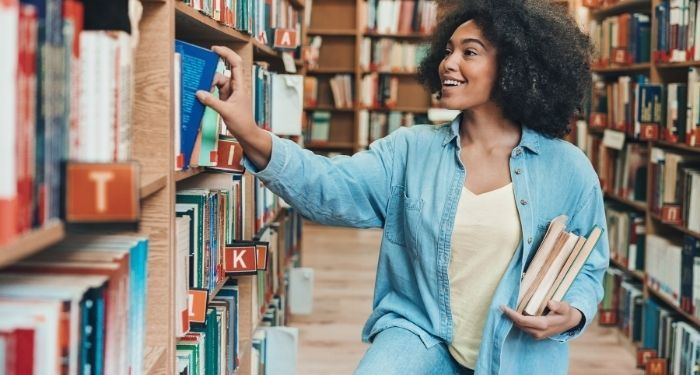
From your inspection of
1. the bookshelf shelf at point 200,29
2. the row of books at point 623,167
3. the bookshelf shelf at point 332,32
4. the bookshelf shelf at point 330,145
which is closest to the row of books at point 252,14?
the bookshelf shelf at point 200,29

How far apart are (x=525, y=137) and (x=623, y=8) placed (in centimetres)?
319

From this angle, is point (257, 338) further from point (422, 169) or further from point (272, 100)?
point (422, 169)

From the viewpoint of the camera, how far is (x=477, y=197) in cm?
205

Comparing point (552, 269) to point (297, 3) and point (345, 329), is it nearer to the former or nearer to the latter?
point (345, 329)

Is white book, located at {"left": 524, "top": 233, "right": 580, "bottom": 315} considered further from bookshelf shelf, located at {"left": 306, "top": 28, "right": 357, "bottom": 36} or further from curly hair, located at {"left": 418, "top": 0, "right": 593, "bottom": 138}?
bookshelf shelf, located at {"left": 306, "top": 28, "right": 357, "bottom": 36}

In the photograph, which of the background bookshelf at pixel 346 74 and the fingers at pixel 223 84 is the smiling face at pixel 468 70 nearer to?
the fingers at pixel 223 84

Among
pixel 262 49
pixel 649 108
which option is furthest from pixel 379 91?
pixel 262 49


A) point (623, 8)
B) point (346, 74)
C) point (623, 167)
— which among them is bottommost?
point (623, 167)

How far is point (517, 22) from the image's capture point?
7.09 ft

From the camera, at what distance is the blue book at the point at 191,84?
168 cm

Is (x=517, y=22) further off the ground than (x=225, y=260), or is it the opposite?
(x=517, y=22)

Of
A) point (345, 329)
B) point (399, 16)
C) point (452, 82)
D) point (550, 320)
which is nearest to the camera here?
point (550, 320)

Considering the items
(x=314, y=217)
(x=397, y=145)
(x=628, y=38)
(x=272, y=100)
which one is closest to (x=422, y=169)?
(x=397, y=145)

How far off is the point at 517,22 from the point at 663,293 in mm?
2162
